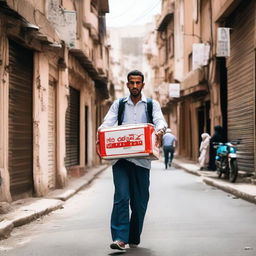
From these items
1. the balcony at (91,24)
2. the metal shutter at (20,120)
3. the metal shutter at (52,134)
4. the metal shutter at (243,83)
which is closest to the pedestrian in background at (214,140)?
Result: the metal shutter at (243,83)

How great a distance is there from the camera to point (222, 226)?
7.87m

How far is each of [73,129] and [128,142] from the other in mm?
14997

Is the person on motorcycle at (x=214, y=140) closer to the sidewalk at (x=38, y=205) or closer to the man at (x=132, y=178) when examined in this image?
the sidewalk at (x=38, y=205)

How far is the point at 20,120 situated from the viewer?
37.6 feet

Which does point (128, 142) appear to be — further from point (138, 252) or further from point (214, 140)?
point (214, 140)

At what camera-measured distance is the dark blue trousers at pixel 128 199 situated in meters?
5.89

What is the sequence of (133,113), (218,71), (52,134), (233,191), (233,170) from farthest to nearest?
(218,71)
(233,170)
(52,134)
(233,191)
(133,113)

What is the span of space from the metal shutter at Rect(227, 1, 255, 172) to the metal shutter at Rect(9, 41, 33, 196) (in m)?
6.71

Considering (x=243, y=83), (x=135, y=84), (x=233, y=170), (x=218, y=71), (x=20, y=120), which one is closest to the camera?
(x=135, y=84)

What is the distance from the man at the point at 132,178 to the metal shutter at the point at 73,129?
12.5m

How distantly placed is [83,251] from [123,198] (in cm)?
73

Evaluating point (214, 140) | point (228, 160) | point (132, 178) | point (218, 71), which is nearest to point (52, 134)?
point (228, 160)

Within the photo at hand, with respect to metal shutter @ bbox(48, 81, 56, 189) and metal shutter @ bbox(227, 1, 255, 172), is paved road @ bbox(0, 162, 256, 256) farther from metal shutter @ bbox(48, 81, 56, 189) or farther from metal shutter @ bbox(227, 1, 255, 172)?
metal shutter @ bbox(227, 1, 255, 172)

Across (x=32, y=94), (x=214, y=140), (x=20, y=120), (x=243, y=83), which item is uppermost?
(x=243, y=83)
